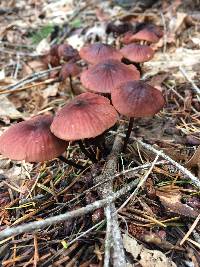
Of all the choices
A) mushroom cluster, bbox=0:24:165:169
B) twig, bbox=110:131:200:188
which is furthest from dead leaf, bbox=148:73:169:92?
twig, bbox=110:131:200:188

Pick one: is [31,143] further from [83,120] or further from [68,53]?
[68,53]

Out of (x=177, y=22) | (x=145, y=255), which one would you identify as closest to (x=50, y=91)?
(x=177, y=22)

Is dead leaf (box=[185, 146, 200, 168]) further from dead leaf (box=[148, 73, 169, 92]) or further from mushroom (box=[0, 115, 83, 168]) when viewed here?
dead leaf (box=[148, 73, 169, 92])

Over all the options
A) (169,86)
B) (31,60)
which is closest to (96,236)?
(169,86)

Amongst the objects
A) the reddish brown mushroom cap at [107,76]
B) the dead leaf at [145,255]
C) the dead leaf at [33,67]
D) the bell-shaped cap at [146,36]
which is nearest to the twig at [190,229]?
the dead leaf at [145,255]

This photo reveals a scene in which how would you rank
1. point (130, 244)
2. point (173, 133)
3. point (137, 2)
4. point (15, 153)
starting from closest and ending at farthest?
1. point (130, 244)
2. point (15, 153)
3. point (173, 133)
4. point (137, 2)

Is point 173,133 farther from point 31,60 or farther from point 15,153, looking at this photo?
point 31,60
